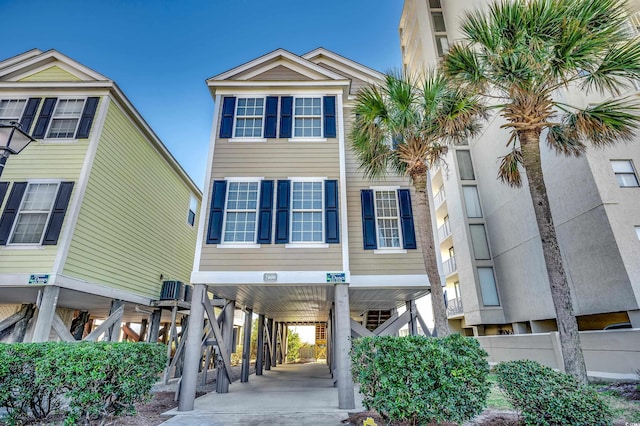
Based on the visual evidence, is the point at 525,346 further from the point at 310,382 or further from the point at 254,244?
the point at 254,244

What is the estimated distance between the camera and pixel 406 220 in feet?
30.8

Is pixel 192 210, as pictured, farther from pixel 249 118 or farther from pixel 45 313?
pixel 45 313

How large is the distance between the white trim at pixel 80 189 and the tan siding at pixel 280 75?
5.17 m

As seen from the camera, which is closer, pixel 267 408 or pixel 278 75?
pixel 267 408

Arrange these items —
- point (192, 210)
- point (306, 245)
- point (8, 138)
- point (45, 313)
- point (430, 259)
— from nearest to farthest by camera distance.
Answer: point (8, 138)
point (430, 259)
point (45, 313)
point (306, 245)
point (192, 210)

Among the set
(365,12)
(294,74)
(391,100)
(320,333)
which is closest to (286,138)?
(294,74)

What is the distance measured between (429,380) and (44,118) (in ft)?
44.0

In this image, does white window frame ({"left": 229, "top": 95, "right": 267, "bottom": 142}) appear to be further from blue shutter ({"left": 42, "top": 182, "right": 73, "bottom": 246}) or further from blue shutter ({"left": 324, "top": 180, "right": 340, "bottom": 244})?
blue shutter ({"left": 42, "top": 182, "right": 73, "bottom": 246})

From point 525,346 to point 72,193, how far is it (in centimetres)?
1748

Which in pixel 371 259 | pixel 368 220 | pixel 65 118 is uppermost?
pixel 65 118

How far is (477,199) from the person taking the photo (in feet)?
66.7

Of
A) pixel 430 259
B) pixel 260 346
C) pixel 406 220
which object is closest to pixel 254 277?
pixel 430 259

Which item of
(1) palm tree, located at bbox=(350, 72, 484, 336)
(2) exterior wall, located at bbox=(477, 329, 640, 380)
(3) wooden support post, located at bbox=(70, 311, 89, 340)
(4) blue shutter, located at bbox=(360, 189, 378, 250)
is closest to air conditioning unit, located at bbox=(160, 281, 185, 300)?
(3) wooden support post, located at bbox=(70, 311, 89, 340)

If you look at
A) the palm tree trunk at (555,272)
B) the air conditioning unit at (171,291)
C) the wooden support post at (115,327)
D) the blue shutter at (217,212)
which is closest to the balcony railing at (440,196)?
the palm tree trunk at (555,272)
